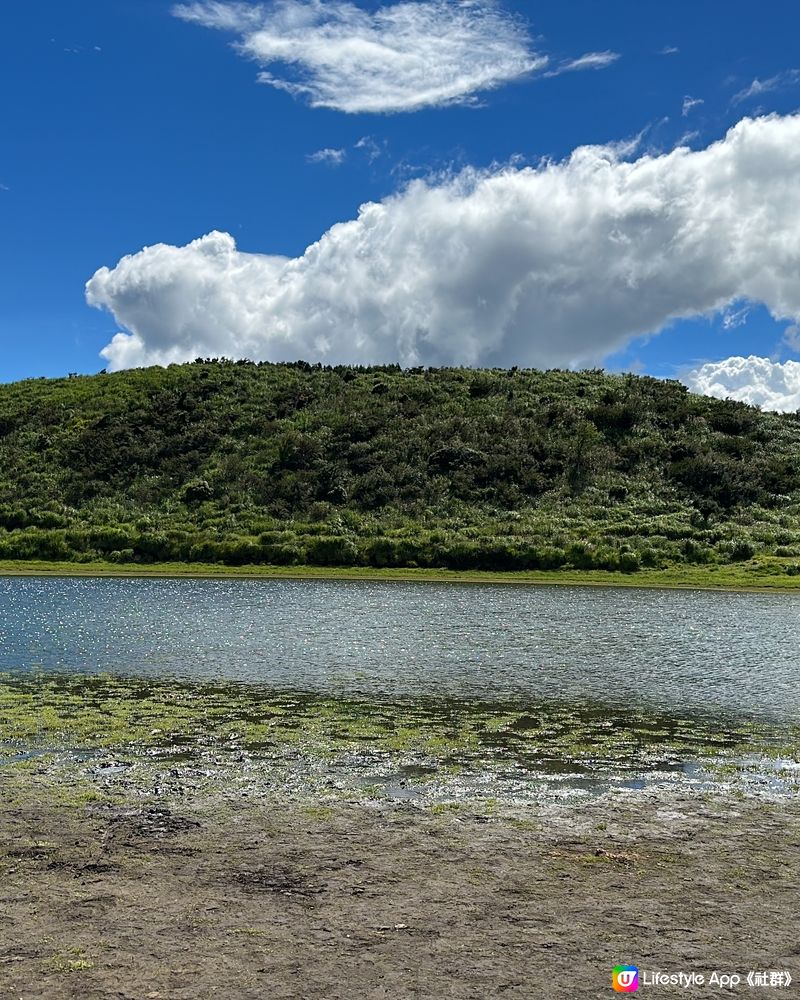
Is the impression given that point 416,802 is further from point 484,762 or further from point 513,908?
point 513,908

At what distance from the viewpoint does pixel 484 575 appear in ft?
192

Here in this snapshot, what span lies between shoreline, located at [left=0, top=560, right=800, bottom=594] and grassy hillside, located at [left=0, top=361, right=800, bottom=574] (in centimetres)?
191

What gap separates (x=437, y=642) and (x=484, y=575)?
29.4 meters

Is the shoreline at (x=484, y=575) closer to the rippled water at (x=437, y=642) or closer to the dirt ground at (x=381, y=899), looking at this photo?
the rippled water at (x=437, y=642)

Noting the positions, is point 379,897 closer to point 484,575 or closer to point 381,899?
point 381,899

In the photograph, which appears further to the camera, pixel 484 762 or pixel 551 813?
pixel 484 762

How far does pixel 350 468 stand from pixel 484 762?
6887cm

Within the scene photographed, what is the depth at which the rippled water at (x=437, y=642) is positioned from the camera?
863 inches

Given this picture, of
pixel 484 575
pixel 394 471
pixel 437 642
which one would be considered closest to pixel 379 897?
pixel 437 642

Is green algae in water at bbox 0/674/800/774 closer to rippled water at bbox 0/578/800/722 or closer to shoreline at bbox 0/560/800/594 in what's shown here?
rippled water at bbox 0/578/800/722

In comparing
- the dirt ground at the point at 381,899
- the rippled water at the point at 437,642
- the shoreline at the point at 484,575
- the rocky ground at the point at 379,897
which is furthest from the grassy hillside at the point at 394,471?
the dirt ground at the point at 381,899

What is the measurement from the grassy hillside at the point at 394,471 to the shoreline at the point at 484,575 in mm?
1913

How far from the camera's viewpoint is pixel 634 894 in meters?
9.00

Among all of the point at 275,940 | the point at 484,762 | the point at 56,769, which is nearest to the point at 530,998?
the point at 275,940
